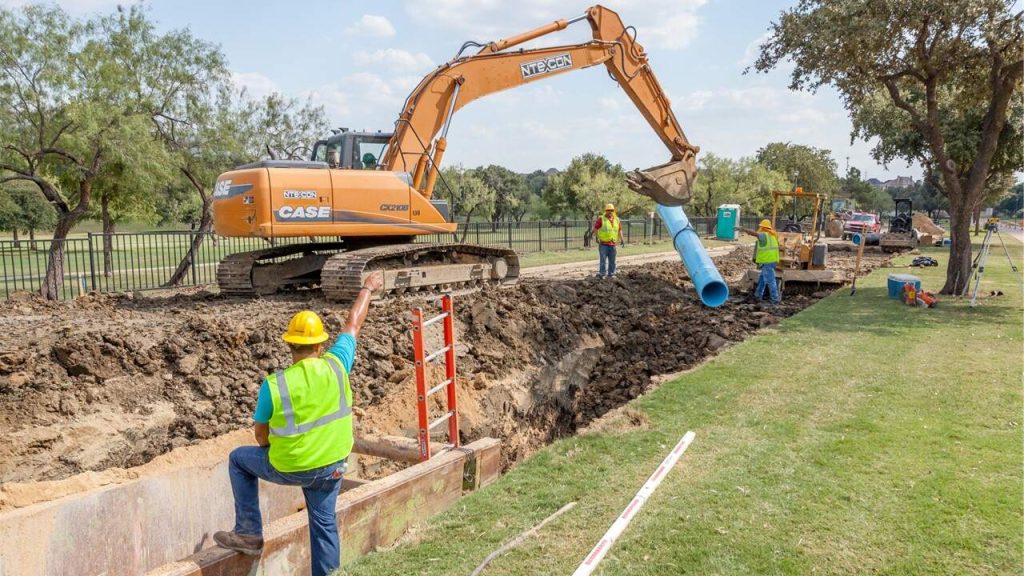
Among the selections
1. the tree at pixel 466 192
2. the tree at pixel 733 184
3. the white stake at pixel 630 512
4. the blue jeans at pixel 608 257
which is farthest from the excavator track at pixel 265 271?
the tree at pixel 733 184

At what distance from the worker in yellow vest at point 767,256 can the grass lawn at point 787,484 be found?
5.85 metres

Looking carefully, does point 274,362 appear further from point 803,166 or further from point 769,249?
point 803,166

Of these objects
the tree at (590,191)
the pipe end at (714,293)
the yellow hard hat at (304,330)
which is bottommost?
the pipe end at (714,293)

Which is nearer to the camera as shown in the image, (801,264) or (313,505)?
(313,505)

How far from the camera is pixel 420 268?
1135 cm

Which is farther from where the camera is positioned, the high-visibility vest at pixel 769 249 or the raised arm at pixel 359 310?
the high-visibility vest at pixel 769 249

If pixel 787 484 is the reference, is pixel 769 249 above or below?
above

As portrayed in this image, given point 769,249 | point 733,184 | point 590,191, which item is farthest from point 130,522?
point 733,184

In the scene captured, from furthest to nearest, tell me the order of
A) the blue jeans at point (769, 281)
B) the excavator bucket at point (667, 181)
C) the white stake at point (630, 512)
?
the blue jeans at point (769, 281), the excavator bucket at point (667, 181), the white stake at point (630, 512)

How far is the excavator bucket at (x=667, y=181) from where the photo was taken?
13102 mm

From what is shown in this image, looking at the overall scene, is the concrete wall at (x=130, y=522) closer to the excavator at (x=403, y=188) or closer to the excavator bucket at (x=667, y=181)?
the excavator at (x=403, y=188)

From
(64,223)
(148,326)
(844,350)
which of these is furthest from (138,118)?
(844,350)

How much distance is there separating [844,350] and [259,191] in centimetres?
847

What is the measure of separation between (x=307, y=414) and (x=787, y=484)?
11.5ft
